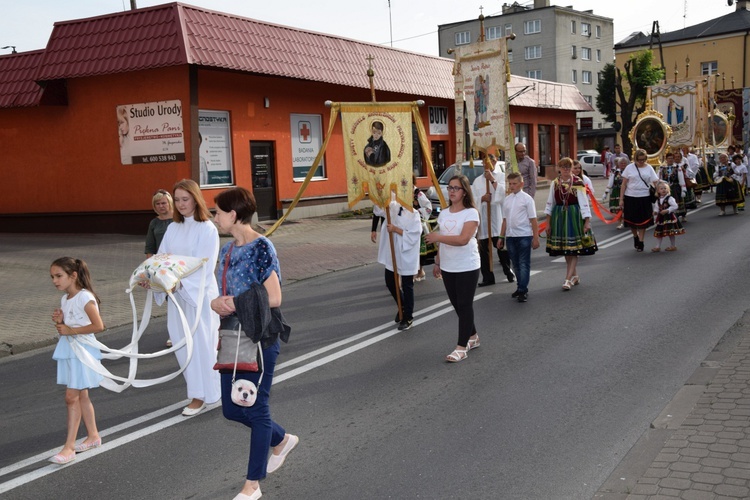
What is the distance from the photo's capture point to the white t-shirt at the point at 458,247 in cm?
733

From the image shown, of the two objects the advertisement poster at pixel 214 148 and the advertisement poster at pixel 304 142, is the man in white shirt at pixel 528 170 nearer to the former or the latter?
the advertisement poster at pixel 214 148

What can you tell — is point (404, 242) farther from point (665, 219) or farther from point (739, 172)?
point (739, 172)

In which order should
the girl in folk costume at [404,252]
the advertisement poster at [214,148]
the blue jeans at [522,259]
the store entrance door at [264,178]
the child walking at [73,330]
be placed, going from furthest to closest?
the store entrance door at [264,178] → the advertisement poster at [214,148] → the blue jeans at [522,259] → the girl in folk costume at [404,252] → the child walking at [73,330]

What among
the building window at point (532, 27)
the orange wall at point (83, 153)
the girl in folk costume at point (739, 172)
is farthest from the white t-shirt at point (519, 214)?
the building window at point (532, 27)

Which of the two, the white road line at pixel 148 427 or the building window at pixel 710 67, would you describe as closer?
the white road line at pixel 148 427

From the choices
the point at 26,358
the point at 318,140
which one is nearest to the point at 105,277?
the point at 26,358

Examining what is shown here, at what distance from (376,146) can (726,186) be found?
1405cm

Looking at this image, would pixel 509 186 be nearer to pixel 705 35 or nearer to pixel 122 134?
pixel 122 134

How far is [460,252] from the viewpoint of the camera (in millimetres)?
7410

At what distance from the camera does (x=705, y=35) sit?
213 ft

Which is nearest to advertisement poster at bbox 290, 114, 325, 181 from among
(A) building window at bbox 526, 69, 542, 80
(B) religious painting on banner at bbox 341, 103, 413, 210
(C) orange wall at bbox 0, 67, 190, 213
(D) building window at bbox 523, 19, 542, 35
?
(C) orange wall at bbox 0, 67, 190, 213

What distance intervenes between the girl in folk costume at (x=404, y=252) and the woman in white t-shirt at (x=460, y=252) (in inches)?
54.3

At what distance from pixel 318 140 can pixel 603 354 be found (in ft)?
60.5

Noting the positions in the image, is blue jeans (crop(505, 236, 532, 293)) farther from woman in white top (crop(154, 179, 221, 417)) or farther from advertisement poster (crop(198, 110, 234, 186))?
advertisement poster (crop(198, 110, 234, 186))
